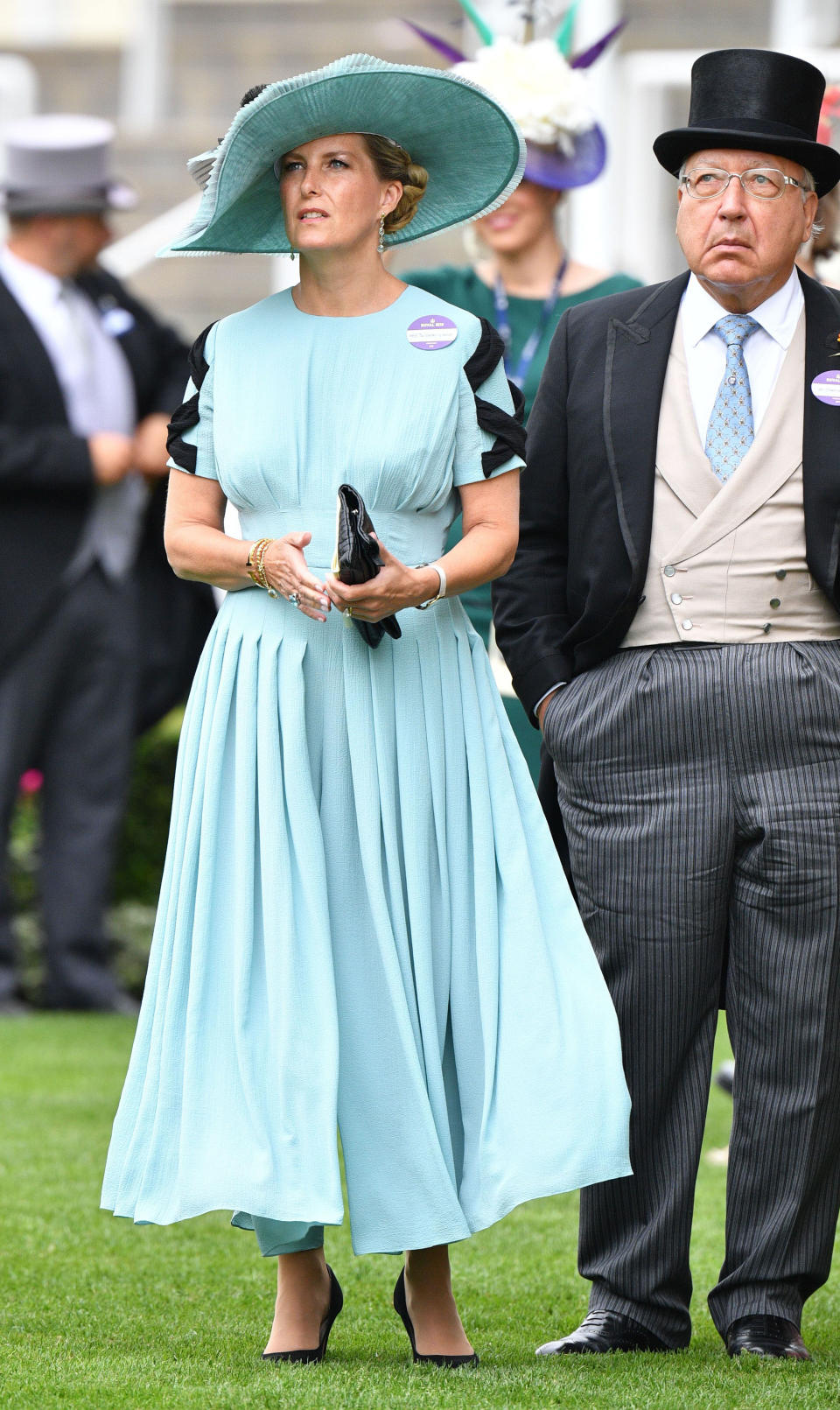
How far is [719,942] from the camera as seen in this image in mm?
4117

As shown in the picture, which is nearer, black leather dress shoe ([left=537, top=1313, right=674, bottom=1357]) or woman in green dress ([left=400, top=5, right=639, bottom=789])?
black leather dress shoe ([left=537, top=1313, right=674, bottom=1357])

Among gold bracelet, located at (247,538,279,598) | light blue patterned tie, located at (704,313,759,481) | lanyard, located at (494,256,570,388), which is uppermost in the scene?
lanyard, located at (494,256,570,388)

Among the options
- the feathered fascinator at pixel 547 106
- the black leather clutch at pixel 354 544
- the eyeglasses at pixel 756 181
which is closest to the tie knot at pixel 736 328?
the eyeglasses at pixel 756 181

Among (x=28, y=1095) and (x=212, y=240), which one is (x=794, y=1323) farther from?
(x=28, y=1095)

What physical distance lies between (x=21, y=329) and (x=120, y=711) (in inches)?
60.8

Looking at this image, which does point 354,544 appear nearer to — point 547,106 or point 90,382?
point 547,106

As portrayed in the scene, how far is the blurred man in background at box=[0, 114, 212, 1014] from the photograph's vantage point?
28.8 feet

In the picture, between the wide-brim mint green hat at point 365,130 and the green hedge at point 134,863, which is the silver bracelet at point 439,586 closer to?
the wide-brim mint green hat at point 365,130

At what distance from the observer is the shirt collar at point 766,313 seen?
162 inches

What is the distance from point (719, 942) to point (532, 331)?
196 centimetres

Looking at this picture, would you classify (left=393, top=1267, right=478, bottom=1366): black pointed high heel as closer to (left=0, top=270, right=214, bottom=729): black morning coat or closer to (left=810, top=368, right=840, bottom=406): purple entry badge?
(left=810, top=368, right=840, bottom=406): purple entry badge

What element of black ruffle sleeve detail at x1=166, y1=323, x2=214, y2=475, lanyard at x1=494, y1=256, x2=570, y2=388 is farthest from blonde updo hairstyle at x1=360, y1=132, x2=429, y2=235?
lanyard at x1=494, y1=256, x2=570, y2=388

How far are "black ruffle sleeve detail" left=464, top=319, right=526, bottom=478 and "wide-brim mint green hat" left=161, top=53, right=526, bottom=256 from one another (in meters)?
0.32

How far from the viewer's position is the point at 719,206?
13.2ft
